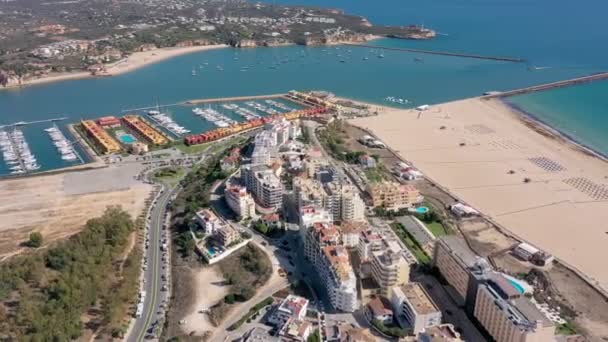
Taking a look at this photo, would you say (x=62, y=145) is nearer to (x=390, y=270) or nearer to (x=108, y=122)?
(x=108, y=122)

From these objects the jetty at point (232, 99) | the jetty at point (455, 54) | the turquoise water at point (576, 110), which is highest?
the jetty at point (455, 54)

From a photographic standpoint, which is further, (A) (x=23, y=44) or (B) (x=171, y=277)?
(A) (x=23, y=44)

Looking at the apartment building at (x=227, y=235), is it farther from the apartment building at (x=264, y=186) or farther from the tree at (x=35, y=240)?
the tree at (x=35, y=240)

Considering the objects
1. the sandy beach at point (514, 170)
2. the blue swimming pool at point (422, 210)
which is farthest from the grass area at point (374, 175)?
the blue swimming pool at point (422, 210)

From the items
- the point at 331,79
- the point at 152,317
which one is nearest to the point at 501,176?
the point at 152,317

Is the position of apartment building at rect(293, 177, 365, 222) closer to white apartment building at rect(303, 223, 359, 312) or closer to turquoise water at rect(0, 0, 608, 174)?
white apartment building at rect(303, 223, 359, 312)

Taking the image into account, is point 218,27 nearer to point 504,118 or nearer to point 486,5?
Answer: point 504,118

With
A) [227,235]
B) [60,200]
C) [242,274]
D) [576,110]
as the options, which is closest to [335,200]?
[227,235]

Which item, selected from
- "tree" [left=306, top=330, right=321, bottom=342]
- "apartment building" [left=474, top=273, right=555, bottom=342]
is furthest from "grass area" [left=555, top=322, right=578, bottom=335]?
"tree" [left=306, top=330, right=321, bottom=342]
